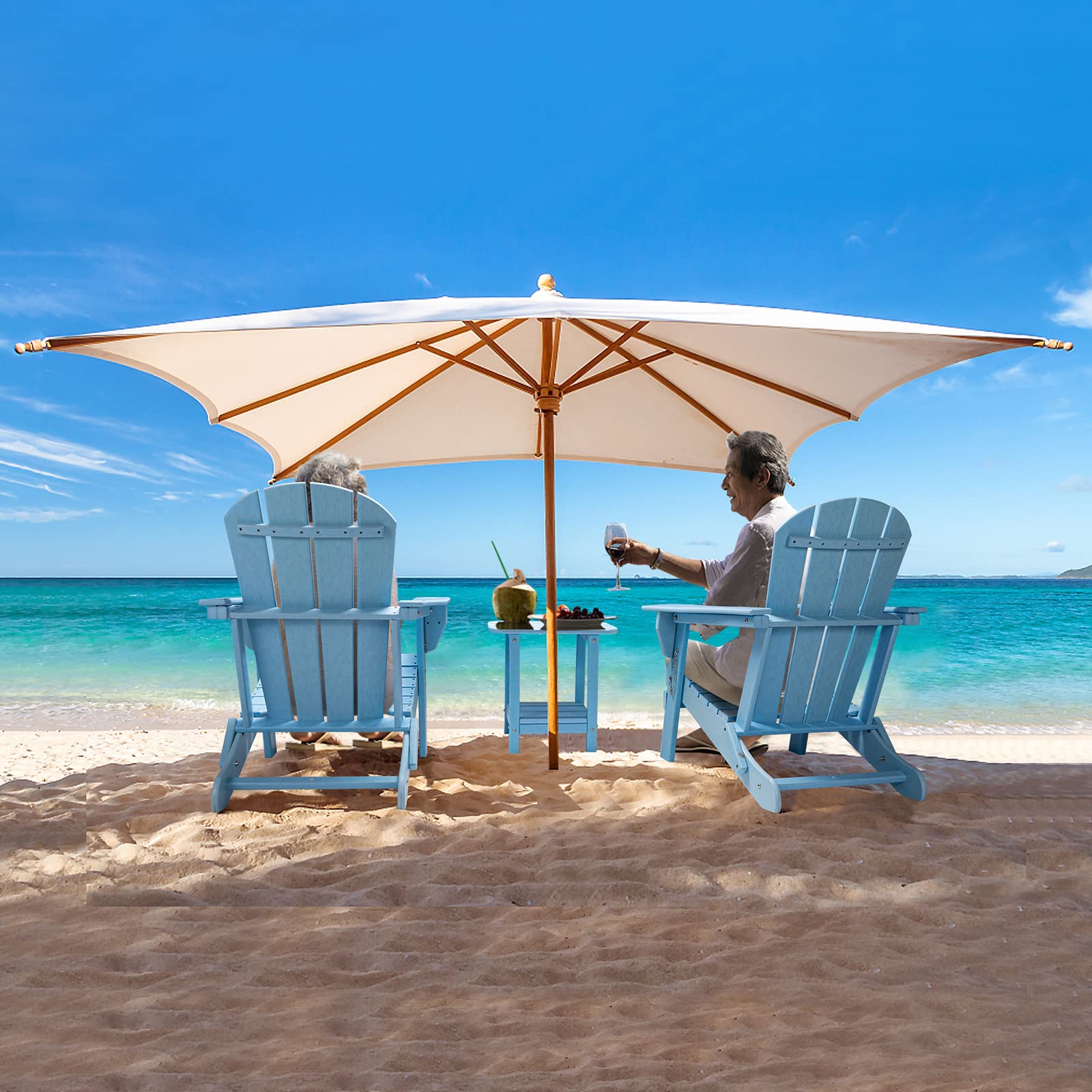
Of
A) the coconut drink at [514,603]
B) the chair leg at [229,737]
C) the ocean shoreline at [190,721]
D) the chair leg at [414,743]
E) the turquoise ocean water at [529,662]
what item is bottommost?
the turquoise ocean water at [529,662]

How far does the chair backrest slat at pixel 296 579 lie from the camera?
266 cm

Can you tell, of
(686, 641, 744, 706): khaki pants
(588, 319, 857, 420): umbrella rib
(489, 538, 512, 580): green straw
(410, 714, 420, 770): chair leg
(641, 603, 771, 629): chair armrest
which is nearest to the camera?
(641, 603, 771, 629): chair armrest

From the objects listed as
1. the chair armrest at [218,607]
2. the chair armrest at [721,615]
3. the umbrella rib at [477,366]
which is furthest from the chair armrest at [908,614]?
the chair armrest at [218,607]

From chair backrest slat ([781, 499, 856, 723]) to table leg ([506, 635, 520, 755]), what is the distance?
4.23 ft

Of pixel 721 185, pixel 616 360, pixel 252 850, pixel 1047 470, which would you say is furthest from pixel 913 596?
pixel 252 850

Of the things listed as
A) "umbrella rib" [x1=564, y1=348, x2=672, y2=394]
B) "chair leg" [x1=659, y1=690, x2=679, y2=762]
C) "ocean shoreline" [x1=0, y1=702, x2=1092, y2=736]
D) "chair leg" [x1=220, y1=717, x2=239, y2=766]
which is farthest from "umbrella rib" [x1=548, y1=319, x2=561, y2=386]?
"ocean shoreline" [x1=0, y1=702, x2=1092, y2=736]

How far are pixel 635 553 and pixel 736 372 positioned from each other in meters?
1.09

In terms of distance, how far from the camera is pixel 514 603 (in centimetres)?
350

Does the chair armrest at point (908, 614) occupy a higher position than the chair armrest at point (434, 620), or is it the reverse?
the chair armrest at point (908, 614)

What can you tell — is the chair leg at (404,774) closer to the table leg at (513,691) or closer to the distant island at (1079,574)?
the table leg at (513,691)

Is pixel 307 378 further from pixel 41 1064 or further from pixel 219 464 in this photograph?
pixel 219 464

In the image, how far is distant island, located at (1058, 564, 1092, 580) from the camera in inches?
1639

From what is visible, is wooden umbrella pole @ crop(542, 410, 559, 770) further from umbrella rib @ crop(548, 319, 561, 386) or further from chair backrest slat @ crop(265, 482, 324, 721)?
chair backrest slat @ crop(265, 482, 324, 721)

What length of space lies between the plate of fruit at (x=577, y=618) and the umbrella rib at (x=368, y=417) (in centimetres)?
139
